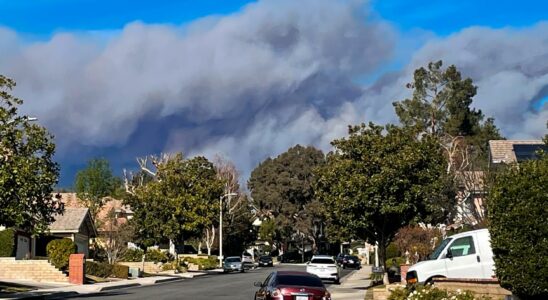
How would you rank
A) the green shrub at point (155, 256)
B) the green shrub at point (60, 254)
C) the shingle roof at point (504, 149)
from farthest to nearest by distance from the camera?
1. the green shrub at point (155, 256)
2. the shingle roof at point (504, 149)
3. the green shrub at point (60, 254)

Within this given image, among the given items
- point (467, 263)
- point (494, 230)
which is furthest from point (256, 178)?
point (494, 230)

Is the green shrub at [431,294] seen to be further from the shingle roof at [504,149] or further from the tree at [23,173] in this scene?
the shingle roof at [504,149]

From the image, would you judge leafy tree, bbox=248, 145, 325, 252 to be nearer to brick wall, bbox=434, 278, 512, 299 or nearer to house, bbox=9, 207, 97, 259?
house, bbox=9, 207, 97, 259

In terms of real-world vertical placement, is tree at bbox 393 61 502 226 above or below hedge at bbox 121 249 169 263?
above

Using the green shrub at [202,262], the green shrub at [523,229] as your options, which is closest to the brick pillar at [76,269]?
the green shrub at [202,262]

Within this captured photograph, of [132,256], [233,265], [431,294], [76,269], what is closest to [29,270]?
[76,269]

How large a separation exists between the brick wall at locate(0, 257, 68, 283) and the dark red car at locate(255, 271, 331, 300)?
24679mm

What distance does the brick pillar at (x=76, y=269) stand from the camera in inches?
1503

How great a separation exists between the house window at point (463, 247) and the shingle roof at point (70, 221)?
134 feet

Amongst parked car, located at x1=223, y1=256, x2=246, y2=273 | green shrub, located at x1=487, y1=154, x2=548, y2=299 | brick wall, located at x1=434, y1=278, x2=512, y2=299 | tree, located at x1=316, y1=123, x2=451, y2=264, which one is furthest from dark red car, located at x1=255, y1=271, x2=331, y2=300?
parked car, located at x1=223, y1=256, x2=246, y2=273

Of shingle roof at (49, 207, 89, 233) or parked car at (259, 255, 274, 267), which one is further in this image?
parked car at (259, 255, 274, 267)

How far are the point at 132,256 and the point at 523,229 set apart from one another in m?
49.6

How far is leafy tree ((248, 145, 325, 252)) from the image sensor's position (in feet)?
323

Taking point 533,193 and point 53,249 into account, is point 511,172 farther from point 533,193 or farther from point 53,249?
point 53,249
